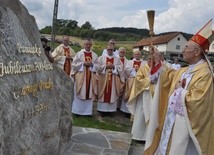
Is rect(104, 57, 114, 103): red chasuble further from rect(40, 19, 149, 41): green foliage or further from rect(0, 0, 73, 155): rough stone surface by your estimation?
rect(40, 19, 149, 41): green foliage

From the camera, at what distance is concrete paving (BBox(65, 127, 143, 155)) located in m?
6.21

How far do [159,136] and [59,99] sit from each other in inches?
58.7

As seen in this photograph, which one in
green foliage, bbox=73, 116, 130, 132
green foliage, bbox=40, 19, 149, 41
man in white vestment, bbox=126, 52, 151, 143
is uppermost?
green foliage, bbox=40, 19, 149, 41

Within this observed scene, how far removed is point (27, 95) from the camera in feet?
13.6

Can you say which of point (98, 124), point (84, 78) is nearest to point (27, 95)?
point (98, 124)

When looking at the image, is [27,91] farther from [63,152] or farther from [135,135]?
[135,135]

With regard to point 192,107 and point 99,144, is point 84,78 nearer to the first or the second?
point 99,144

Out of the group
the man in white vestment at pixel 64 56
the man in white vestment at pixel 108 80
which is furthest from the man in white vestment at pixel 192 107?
the man in white vestment at pixel 64 56

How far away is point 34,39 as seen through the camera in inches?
193

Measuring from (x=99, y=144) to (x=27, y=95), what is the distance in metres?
2.79

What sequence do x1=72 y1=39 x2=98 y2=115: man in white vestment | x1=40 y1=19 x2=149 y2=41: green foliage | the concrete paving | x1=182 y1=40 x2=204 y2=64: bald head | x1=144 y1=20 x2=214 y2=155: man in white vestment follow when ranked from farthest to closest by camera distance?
x1=40 y1=19 x2=149 y2=41: green foliage → x1=72 y1=39 x2=98 y2=115: man in white vestment → the concrete paving → x1=182 y1=40 x2=204 y2=64: bald head → x1=144 y1=20 x2=214 y2=155: man in white vestment

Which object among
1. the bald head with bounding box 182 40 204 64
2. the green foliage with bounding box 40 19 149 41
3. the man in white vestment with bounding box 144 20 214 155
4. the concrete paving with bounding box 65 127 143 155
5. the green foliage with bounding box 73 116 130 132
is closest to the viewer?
the man in white vestment with bounding box 144 20 214 155

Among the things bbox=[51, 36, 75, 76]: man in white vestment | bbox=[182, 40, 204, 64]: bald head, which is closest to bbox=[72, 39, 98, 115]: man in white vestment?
bbox=[51, 36, 75, 76]: man in white vestment

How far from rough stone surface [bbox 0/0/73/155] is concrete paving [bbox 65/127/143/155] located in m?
0.68
